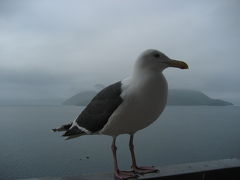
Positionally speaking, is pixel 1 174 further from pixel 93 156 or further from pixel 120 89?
pixel 120 89

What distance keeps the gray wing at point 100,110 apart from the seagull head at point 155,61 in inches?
10.9

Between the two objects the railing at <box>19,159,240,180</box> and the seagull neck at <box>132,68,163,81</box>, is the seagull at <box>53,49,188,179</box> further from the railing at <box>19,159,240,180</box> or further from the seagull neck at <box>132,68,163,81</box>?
the railing at <box>19,159,240,180</box>

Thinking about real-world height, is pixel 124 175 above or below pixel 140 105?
below

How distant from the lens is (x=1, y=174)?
25078mm

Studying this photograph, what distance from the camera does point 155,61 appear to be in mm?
2051

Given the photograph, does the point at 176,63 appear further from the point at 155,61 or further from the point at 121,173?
the point at 121,173

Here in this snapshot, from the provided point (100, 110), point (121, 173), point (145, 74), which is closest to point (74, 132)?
point (100, 110)

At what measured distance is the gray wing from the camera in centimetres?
210

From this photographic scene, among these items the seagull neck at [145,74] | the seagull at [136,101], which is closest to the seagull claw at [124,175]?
the seagull at [136,101]

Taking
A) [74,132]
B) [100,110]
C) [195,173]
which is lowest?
[195,173]

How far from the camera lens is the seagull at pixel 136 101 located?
1954 millimetres

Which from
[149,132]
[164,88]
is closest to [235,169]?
[164,88]

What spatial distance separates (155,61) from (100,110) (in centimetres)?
61

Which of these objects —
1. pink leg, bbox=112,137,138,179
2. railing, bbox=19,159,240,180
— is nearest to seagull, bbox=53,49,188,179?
pink leg, bbox=112,137,138,179
